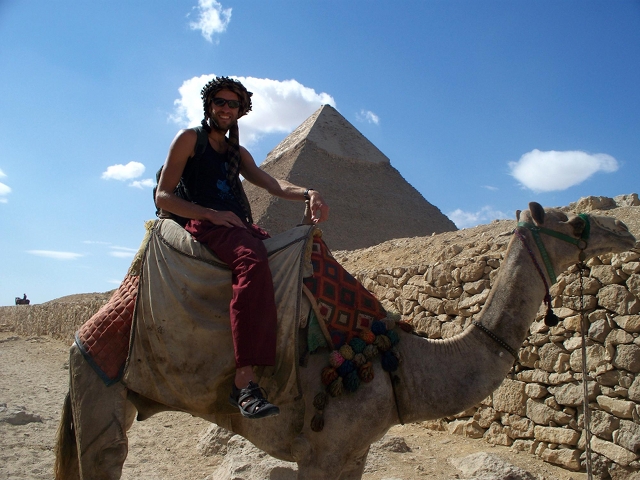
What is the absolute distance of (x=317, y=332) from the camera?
8.34ft

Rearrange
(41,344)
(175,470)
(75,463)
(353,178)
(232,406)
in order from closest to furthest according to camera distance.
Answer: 1. (232,406)
2. (75,463)
3. (175,470)
4. (41,344)
5. (353,178)

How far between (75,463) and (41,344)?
61.3 ft

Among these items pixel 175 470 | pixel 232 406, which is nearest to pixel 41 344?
pixel 175 470

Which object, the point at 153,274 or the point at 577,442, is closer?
the point at 153,274

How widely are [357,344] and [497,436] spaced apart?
425cm

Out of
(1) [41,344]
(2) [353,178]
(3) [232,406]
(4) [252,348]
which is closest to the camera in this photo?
(4) [252,348]

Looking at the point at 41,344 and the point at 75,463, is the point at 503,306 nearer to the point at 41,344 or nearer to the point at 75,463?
the point at 75,463

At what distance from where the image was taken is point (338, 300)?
262 centimetres

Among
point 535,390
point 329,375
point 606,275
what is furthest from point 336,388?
point 535,390

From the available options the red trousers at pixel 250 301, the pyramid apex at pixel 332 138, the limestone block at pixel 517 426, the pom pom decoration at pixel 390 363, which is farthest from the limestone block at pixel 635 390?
the pyramid apex at pixel 332 138

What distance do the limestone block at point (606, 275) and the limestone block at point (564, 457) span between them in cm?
159

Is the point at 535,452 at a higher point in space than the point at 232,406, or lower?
lower

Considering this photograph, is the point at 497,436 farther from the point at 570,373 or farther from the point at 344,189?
the point at 344,189

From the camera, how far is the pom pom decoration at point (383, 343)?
2.52 meters
